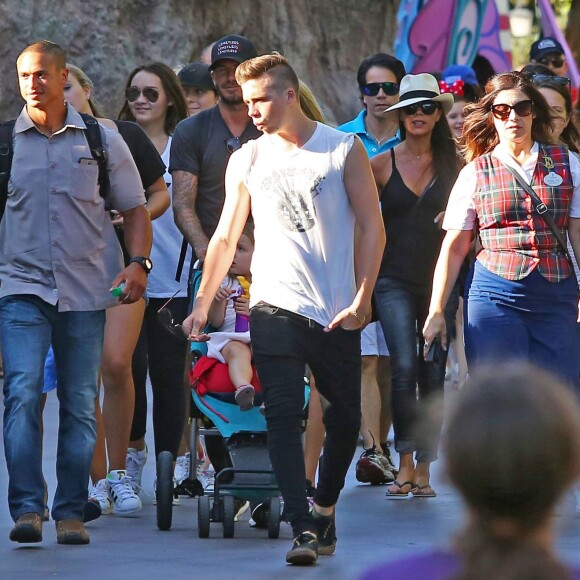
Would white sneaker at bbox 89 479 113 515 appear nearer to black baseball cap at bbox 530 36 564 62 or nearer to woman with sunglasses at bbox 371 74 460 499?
woman with sunglasses at bbox 371 74 460 499

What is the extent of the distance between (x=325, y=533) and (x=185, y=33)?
14.3 meters

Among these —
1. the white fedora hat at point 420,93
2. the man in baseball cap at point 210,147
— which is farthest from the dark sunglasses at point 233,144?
the white fedora hat at point 420,93

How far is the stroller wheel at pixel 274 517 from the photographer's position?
22.0 feet

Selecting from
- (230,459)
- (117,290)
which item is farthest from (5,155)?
(230,459)

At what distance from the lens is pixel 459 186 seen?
695cm

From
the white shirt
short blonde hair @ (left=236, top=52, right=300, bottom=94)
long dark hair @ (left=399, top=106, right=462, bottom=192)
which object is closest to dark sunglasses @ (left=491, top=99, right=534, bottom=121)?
the white shirt

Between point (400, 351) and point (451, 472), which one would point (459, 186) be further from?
point (451, 472)

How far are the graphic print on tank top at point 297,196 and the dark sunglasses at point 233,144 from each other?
55.9 inches

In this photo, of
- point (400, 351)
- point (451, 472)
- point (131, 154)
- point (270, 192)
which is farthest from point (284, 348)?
point (451, 472)

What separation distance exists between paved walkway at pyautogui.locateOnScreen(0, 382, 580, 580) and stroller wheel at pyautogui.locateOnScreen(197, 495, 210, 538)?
5 centimetres

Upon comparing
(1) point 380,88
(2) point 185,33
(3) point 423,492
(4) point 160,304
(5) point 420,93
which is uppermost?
(2) point 185,33

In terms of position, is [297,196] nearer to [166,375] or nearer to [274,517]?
[274,517]

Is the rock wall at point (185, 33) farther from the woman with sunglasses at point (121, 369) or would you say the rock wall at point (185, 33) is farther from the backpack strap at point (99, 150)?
the backpack strap at point (99, 150)

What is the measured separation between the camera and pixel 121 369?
24.3 ft
